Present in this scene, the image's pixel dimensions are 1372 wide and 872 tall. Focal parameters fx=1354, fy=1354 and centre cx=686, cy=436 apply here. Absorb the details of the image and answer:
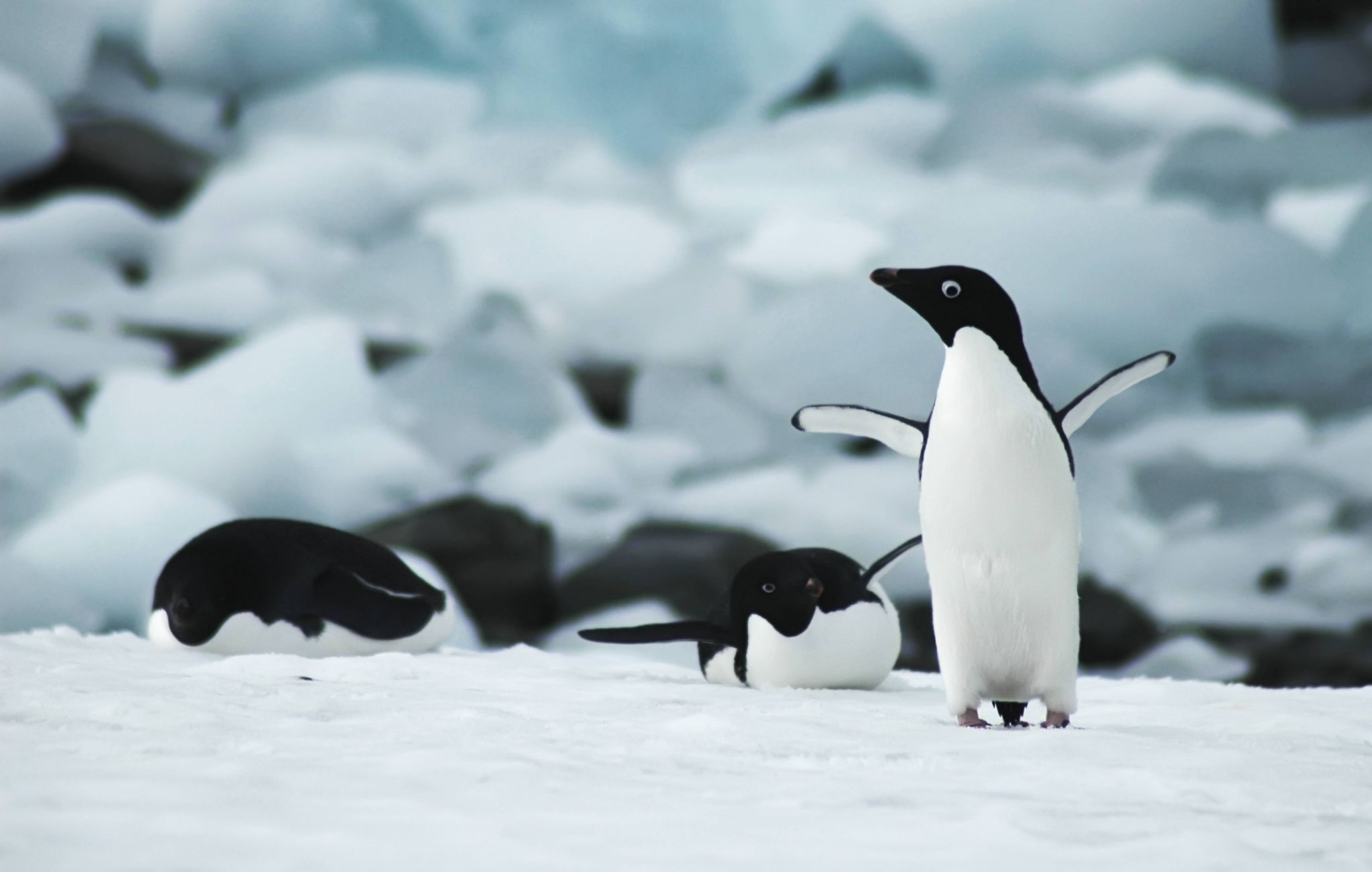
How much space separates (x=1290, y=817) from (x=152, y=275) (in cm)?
950

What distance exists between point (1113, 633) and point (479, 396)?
13.7 ft

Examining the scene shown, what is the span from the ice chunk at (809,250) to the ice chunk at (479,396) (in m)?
2.17

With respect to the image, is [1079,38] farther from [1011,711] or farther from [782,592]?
[1011,711]

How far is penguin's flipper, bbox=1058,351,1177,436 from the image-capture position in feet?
6.86

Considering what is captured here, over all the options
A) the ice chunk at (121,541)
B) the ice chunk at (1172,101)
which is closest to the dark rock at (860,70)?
the ice chunk at (1172,101)

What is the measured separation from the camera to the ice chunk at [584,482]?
7750 millimetres

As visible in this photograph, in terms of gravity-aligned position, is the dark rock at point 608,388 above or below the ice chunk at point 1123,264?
below

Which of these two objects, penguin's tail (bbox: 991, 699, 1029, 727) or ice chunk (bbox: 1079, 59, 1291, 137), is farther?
ice chunk (bbox: 1079, 59, 1291, 137)

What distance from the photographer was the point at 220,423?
665cm

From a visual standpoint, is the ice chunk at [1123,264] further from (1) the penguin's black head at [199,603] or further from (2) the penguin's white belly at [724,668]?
(1) the penguin's black head at [199,603]

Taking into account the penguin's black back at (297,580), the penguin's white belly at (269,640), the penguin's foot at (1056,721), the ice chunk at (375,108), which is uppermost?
the ice chunk at (375,108)

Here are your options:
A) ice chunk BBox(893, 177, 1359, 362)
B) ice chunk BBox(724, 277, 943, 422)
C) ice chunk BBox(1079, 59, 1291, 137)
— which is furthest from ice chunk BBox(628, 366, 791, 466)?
ice chunk BBox(1079, 59, 1291, 137)

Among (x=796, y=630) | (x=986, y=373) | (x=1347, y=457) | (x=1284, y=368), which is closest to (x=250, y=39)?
(x=1284, y=368)

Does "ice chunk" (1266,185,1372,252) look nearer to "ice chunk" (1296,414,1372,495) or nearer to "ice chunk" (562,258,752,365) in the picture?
"ice chunk" (1296,414,1372,495)
